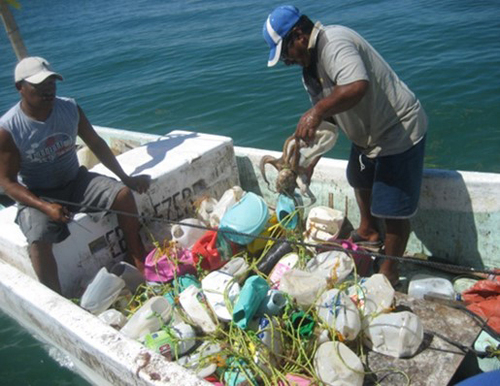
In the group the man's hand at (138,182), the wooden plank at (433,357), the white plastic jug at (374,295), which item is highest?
the man's hand at (138,182)

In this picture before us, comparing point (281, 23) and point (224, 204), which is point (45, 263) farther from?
point (281, 23)

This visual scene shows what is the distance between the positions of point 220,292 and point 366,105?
5.49 ft

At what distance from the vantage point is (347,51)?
118 inches

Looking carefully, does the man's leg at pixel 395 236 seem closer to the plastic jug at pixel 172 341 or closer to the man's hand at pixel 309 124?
the man's hand at pixel 309 124

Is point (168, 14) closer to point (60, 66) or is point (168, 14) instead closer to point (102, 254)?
point (60, 66)

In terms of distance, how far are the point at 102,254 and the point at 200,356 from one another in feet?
5.50

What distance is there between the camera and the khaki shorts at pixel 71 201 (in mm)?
3915

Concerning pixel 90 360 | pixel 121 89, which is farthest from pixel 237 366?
pixel 121 89

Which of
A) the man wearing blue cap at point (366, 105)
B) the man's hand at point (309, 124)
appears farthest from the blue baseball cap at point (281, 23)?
the man's hand at point (309, 124)

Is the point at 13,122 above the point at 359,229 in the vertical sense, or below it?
above

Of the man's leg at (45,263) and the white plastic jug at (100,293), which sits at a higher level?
the man's leg at (45,263)

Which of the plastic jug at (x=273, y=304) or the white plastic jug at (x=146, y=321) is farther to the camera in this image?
the white plastic jug at (x=146, y=321)

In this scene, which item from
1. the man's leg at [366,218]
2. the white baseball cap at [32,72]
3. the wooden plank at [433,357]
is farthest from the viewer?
the man's leg at [366,218]

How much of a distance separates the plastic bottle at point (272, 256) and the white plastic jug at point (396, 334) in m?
1.16
